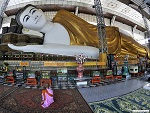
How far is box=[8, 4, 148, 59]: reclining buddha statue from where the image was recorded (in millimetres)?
6295

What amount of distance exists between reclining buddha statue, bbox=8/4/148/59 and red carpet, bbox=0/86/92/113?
331cm

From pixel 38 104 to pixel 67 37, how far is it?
16.1 feet

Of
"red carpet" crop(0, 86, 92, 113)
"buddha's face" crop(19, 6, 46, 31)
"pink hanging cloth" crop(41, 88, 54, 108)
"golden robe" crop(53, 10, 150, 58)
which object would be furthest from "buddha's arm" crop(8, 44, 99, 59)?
"pink hanging cloth" crop(41, 88, 54, 108)

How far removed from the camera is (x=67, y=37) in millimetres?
7035

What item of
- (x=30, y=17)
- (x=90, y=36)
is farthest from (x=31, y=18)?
(x=90, y=36)

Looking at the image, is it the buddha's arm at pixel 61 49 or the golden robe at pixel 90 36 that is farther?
the golden robe at pixel 90 36

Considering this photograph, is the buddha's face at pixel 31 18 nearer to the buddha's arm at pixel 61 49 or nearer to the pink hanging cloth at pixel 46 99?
the buddha's arm at pixel 61 49

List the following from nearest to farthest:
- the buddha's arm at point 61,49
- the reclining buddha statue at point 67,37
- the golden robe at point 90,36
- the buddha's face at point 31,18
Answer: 1. the buddha's arm at point 61,49
2. the reclining buddha statue at point 67,37
3. the buddha's face at point 31,18
4. the golden robe at point 90,36

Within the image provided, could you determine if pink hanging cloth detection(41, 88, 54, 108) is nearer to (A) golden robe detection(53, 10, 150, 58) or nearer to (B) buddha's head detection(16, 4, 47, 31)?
(A) golden robe detection(53, 10, 150, 58)

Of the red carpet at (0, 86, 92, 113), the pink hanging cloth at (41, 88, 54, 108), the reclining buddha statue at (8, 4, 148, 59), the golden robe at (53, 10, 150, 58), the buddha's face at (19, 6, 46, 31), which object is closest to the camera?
the red carpet at (0, 86, 92, 113)

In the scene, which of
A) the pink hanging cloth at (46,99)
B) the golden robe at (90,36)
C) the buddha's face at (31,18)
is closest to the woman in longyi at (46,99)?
the pink hanging cloth at (46,99)

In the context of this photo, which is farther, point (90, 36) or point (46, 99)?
point (90, 36)

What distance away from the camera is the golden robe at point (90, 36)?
714cm

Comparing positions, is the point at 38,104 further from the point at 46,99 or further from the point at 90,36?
the point at 90,36
